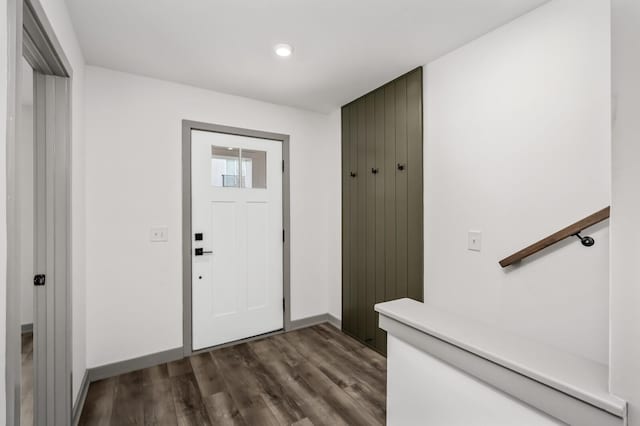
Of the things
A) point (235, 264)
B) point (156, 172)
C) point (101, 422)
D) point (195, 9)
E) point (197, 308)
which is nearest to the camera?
point (195, 9)

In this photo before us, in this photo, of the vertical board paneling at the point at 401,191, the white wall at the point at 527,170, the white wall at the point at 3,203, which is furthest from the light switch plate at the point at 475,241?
the white wall at the point at 3,203

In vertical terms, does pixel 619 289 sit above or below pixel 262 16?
below

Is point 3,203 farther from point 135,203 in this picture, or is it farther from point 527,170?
point 527,170

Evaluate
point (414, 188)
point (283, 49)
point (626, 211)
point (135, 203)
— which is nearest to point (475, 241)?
point (414, 188)

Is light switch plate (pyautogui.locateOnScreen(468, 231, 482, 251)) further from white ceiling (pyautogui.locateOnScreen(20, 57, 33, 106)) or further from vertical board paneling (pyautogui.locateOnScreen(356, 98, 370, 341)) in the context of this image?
white ceiling (pyautogui.locateOnScreen(20, 57, 33, 106))

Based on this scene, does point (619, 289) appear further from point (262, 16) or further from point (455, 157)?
point (262, 16)

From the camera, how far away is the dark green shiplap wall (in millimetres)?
2449

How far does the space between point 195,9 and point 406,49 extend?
1327mm

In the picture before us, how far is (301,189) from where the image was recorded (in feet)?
10.8

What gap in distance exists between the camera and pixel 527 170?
1.76m

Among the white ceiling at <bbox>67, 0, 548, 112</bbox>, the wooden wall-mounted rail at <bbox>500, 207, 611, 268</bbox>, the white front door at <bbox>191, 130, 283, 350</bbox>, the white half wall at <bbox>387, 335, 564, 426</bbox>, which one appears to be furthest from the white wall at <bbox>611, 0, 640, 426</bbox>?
the white front door at <bbox>191, 130, 283, 350</bbox>

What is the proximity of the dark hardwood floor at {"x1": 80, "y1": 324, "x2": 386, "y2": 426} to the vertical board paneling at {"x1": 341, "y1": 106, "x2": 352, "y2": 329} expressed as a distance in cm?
45

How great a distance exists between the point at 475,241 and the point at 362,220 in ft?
3.77

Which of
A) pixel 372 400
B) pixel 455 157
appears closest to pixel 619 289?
pixel 455 157
